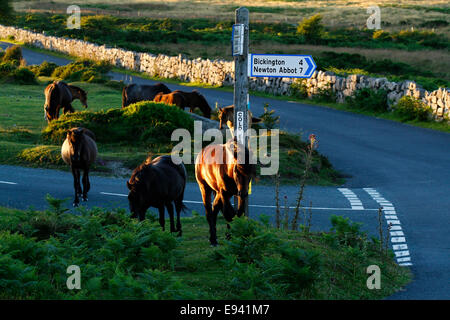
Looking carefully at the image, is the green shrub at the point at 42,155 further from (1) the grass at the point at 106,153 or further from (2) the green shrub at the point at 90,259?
(2) the green shrub at the point at 90,259

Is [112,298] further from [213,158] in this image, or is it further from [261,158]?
[261,158]

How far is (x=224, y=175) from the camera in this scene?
11.0m

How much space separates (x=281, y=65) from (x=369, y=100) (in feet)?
84.7

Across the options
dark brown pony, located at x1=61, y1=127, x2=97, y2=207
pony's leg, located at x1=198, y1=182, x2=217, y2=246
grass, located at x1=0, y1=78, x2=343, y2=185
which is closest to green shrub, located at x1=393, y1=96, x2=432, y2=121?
grass, located at x1=0, y1=78, x2=343, y2=185

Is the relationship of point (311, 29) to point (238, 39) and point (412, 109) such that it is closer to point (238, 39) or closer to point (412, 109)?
point (412, 109)

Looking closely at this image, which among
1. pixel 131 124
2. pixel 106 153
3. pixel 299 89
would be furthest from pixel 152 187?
pixel 299 89

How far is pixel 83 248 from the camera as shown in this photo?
1005cm

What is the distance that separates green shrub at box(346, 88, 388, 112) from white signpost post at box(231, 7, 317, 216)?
82.4ft

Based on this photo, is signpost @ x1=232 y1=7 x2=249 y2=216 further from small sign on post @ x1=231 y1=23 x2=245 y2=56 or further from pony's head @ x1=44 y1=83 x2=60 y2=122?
pony's head @ x1=44 y1=83 x2=60 y2=122

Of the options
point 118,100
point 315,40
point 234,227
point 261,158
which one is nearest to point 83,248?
point 234,227

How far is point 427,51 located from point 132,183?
61658 millimetres

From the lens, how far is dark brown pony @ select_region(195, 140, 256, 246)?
34.5ft

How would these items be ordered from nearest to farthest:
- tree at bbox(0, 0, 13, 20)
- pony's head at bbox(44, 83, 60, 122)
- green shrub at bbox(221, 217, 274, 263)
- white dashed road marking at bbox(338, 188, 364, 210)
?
1. green shrub at bbox(221, 217, 274, 263)
2. white dashed road marking at bbox(338, 188, 364, 210)
3. pony's head at bbox(44, 83, 60, 122)
4. tree at bbox(0, 0, 13, 20)

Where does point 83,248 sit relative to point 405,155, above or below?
above
